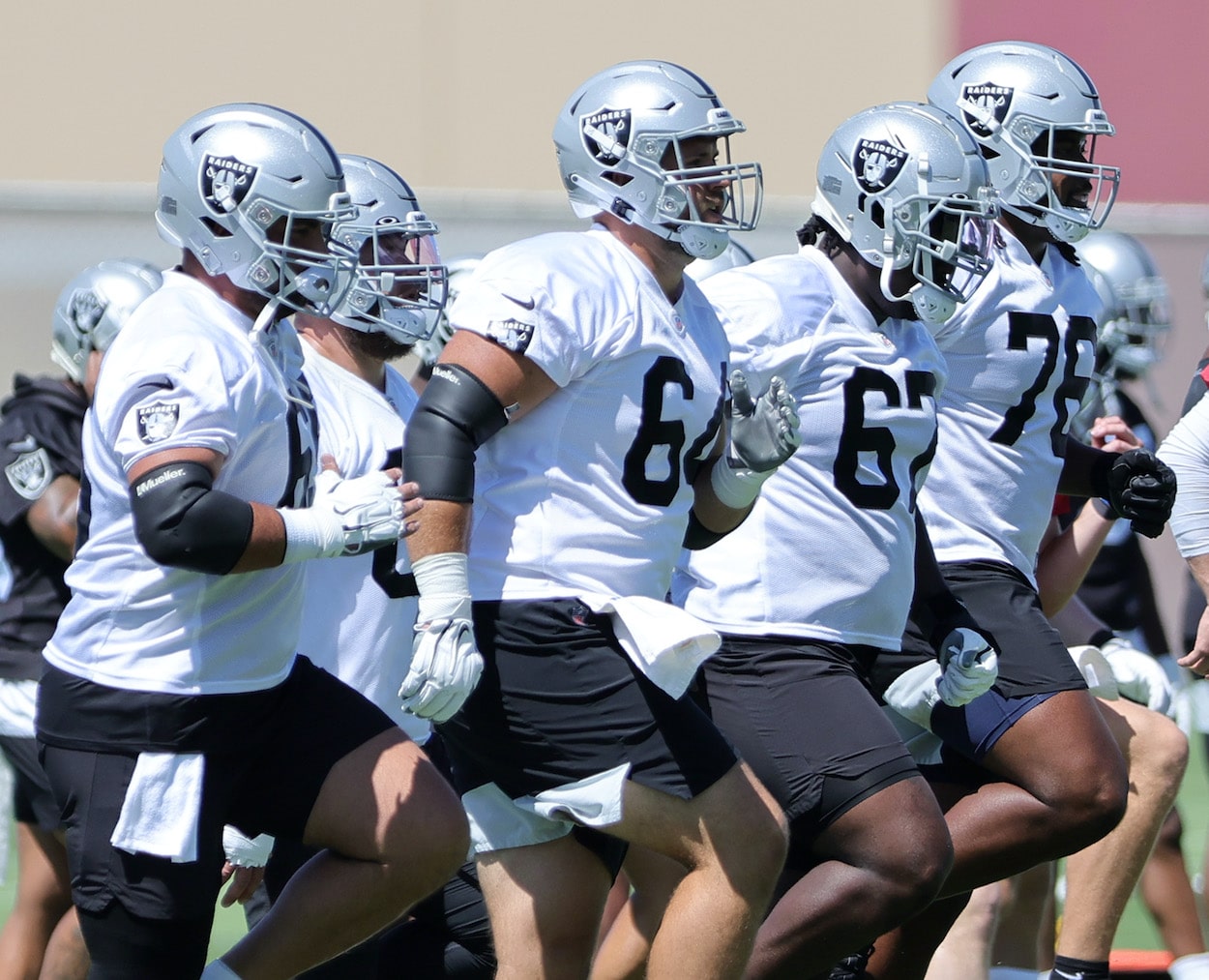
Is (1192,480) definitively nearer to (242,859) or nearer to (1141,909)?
(1141,909)

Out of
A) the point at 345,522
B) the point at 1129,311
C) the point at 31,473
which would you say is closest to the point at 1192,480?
the point at 1129,311

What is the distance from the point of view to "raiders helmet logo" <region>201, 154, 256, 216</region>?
361cm

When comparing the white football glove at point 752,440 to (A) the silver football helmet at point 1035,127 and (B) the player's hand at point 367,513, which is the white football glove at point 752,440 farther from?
(A) the silver football helmet at point 1035,127

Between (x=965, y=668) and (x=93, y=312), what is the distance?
280cm

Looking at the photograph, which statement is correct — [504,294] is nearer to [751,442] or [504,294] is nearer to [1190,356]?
[751,442]

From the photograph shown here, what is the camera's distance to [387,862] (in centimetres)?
362

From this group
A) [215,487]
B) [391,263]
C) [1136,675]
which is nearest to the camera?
[215,487]

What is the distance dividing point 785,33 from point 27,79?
13.5 ft

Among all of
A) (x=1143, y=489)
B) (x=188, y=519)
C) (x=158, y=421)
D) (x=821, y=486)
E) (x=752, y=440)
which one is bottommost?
(x=1143, y=489)

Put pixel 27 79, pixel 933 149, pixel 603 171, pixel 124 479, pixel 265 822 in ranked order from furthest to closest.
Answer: pixel 27 79
pixel 933 149
pixel 603 171
pixel 265 822
pixel 124 479

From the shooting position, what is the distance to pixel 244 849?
168 inches

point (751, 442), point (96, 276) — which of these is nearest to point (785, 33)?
point (96, 276)

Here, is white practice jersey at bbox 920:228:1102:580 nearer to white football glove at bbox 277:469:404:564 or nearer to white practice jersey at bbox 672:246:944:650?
white practice jersey at bbox 672:246:944:650

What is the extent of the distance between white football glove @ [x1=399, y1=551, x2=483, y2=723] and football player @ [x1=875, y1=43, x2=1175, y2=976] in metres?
1.31
